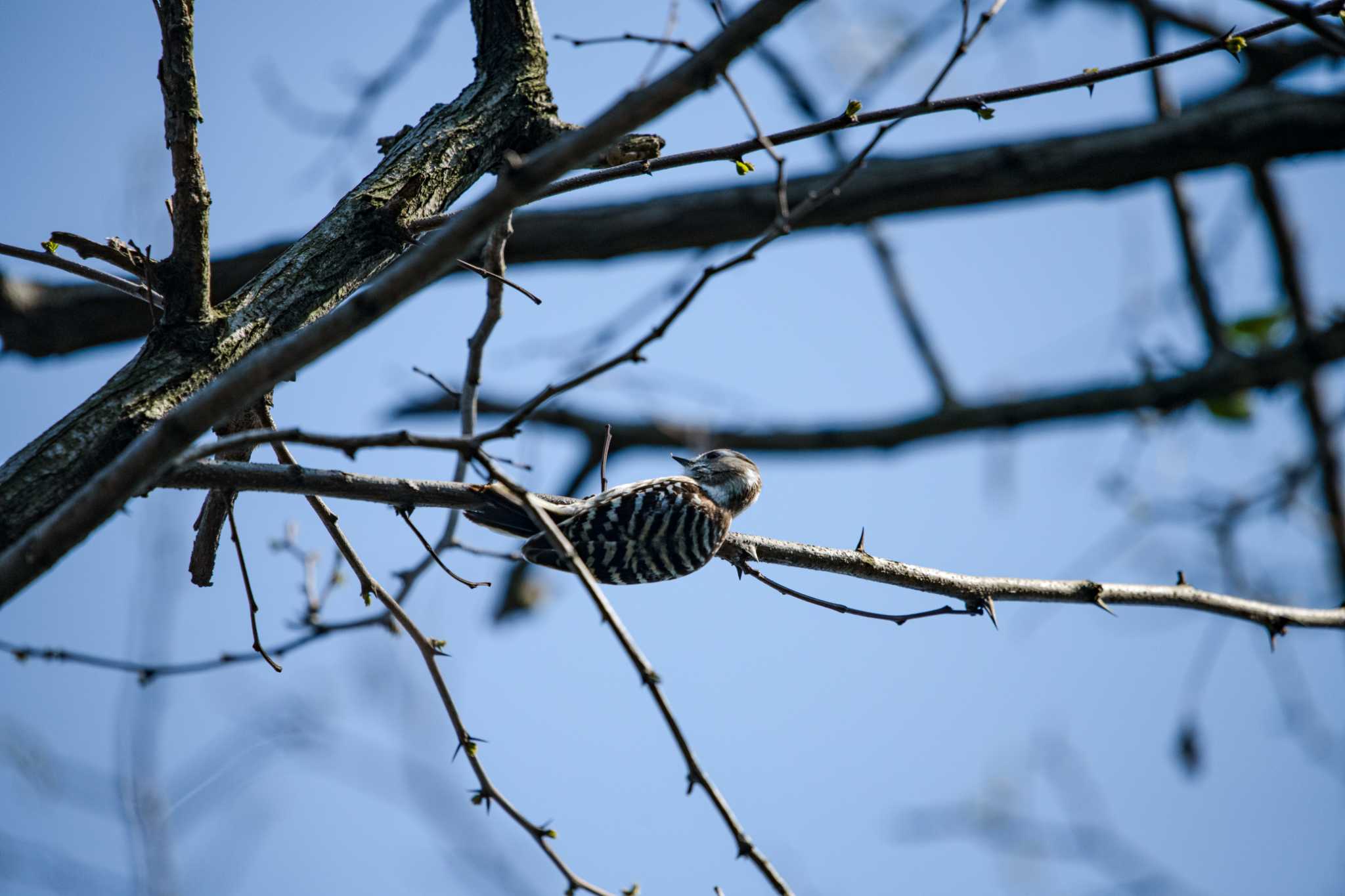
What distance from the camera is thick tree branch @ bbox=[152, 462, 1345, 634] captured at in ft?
8.14

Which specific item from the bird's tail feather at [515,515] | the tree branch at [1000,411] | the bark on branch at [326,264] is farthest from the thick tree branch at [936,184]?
the bark on branch at [326,264]

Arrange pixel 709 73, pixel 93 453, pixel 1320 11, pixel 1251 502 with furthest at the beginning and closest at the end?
1. pixel 1251 502
2. pixel 1320 11
3. pixel 93 453
4. pixel 709 73

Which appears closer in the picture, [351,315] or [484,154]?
[351,315]

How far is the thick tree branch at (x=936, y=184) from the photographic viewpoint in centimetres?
564

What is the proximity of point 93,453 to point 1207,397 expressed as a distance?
21.0 ft

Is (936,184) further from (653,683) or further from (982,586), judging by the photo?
(653,683)

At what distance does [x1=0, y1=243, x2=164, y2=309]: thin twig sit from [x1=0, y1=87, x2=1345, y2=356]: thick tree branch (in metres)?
3.33

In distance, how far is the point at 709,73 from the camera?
188 centimetres

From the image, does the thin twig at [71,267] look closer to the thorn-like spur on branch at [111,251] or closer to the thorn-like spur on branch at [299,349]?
the thorn-like spur on branch at [111,251]

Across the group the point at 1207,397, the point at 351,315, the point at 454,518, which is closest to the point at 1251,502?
the point at 1207,397

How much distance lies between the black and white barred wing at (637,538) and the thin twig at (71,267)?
5.68ft

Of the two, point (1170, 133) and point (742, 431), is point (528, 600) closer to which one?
point (742, 431)

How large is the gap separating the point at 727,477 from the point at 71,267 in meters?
3.69

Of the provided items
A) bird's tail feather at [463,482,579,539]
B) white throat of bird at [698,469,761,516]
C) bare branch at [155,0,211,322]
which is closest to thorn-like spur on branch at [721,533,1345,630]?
bird's tail feather at [463,482,579,539]
